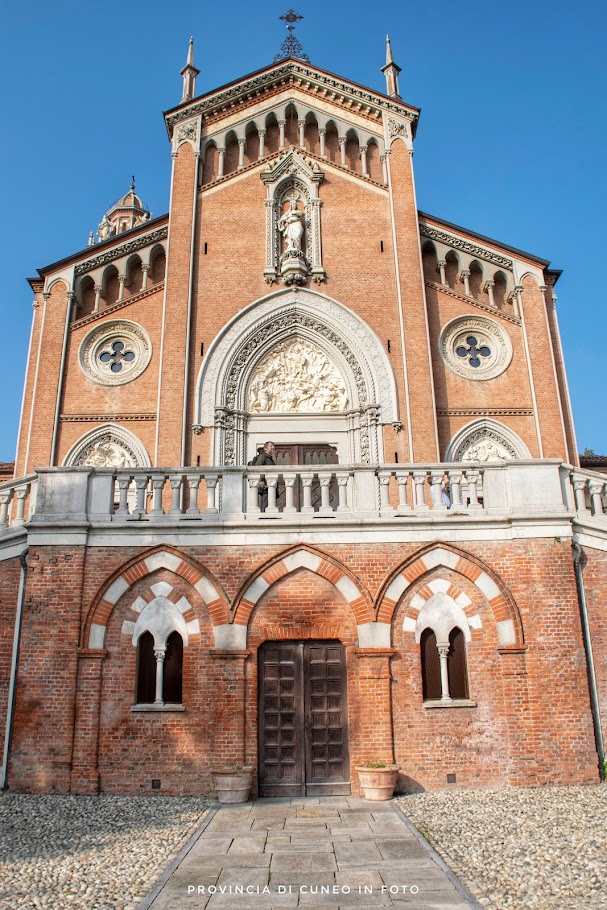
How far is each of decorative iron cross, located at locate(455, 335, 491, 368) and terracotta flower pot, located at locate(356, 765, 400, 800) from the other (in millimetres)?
12960

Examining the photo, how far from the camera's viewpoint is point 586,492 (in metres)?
13.9

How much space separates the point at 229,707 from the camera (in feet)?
36.3

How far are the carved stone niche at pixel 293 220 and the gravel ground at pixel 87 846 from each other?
46.1 feet

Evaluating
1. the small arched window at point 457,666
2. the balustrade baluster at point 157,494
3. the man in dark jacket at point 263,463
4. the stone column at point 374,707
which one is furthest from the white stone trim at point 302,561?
the small arched window at point 457,666

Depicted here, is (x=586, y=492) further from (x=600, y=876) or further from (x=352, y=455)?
(x=600, y=876)

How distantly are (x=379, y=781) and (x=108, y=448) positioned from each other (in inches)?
477

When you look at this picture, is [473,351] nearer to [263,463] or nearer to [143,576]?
[263,463]

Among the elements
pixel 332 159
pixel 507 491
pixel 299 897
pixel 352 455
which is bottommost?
pixel 299 897

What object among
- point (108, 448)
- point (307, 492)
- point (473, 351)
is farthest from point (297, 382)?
point (307, 492)

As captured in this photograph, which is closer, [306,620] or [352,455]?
[306,620]

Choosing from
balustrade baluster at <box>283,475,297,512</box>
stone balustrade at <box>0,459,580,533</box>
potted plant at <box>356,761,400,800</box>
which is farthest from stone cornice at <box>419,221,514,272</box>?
potted plant at <box>356,761,400,800</box>

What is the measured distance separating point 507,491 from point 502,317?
10265 mm

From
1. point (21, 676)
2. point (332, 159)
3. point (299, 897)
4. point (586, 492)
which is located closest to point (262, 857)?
point (299, 897)

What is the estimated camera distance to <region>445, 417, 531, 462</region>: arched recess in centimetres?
1972
